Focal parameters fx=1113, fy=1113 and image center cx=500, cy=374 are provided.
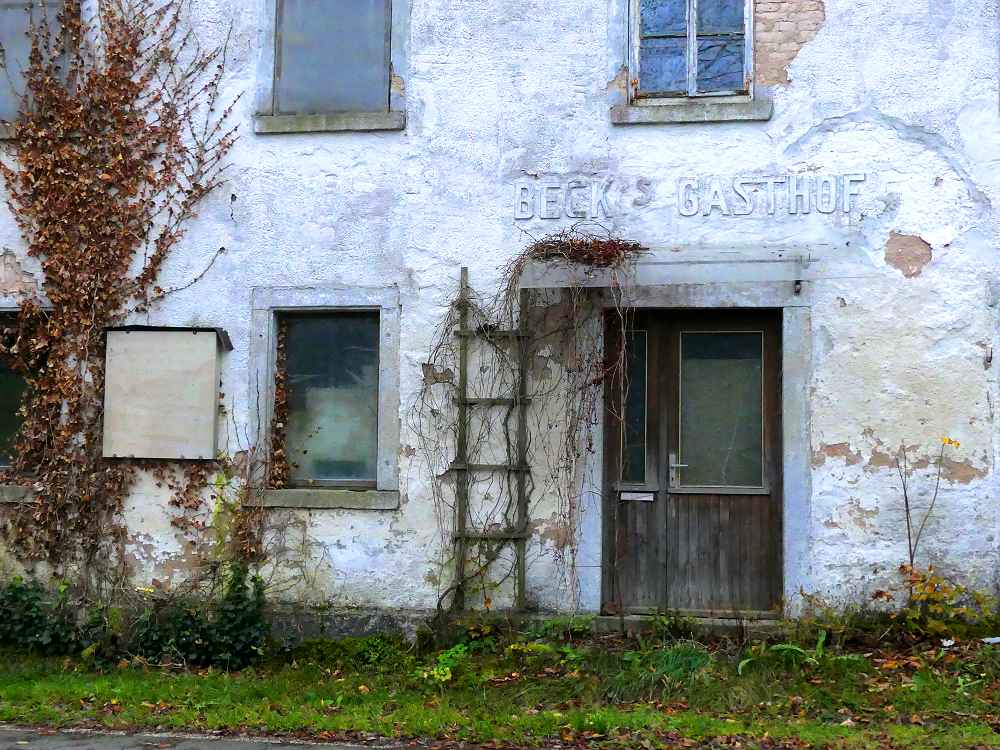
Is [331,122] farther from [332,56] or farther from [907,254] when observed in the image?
[907,254]

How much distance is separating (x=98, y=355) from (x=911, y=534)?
590 cm

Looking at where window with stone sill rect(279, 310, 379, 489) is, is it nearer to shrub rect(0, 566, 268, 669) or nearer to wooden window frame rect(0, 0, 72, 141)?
shrub rect(0, 566, 268, 669)

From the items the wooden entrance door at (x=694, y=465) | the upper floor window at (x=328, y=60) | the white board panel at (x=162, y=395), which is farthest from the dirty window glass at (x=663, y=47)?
the white board panel at (x=162, y=395)

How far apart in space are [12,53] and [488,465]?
4.90 m

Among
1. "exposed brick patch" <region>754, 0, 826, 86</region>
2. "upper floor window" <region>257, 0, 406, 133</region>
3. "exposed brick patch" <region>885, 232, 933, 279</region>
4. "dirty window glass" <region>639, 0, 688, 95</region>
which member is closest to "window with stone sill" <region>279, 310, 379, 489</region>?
"upper floor window" <region>257, 0, 406, 133</region>

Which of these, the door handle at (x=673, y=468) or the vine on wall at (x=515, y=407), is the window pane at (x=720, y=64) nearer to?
the vine on wall at (x=515, y=407)

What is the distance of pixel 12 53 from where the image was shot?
8.62 m

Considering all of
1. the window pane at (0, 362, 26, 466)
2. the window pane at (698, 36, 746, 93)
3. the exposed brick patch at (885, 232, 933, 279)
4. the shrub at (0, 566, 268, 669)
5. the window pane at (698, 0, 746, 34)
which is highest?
the window pane at (698, 0, 746, 34)

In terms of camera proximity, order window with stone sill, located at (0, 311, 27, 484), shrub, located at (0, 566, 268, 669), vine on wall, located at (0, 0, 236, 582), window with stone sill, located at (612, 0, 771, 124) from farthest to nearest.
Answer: window with stone sill, located at (0, 311, 27, 484) < vine on wall, located at (0, 0, 236, 582) < window with stone sill, located at (612, 0, 771, 124) < shrub, located at (0, 566, 268, 669)

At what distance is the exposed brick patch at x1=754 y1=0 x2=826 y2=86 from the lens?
305 inches

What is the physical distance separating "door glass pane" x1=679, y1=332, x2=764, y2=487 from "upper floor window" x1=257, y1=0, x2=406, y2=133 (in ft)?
9.62

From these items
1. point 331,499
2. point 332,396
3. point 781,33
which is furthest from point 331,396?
point 781,33

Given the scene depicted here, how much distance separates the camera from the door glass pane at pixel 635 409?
7961mm

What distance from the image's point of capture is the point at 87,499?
8.12m
